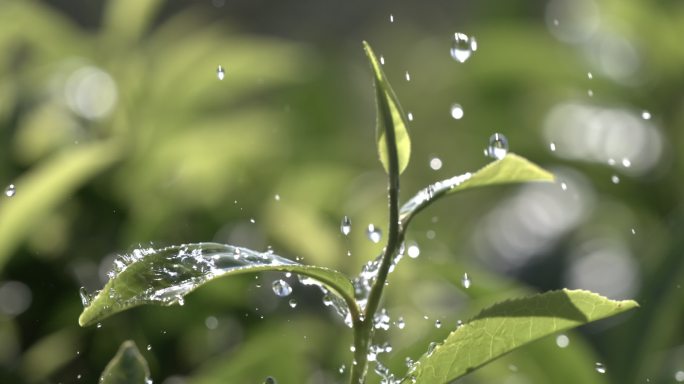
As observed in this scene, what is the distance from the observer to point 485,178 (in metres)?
0.40

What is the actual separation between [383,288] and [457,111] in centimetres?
97

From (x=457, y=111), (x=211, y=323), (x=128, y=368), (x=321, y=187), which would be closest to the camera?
(x=128, y=368)

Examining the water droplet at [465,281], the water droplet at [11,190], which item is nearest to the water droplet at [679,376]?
the water droplet at [465,281]

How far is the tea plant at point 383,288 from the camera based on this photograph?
0.34 metres

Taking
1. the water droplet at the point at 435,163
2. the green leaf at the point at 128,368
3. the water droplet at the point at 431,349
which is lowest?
the water droplet at the point at 435,163

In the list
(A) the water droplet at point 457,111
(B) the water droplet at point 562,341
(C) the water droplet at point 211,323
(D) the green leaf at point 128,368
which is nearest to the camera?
(D) the green leaf at point 128,368

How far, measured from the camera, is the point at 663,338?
765 mm

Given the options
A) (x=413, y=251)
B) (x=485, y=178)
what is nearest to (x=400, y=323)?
(x=413, y=251)

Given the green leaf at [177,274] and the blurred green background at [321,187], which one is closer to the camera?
the green leaf at [177,274]

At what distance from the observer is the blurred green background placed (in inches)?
30.4

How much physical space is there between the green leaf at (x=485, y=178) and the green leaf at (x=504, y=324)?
4 cm

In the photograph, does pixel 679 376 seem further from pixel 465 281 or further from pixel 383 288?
pixel 383 288

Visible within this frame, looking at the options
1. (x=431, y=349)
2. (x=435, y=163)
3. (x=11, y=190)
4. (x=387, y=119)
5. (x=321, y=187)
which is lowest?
(x=435, y=163)

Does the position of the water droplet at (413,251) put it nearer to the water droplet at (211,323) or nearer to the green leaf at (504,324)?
the water droplet at (211,323)
